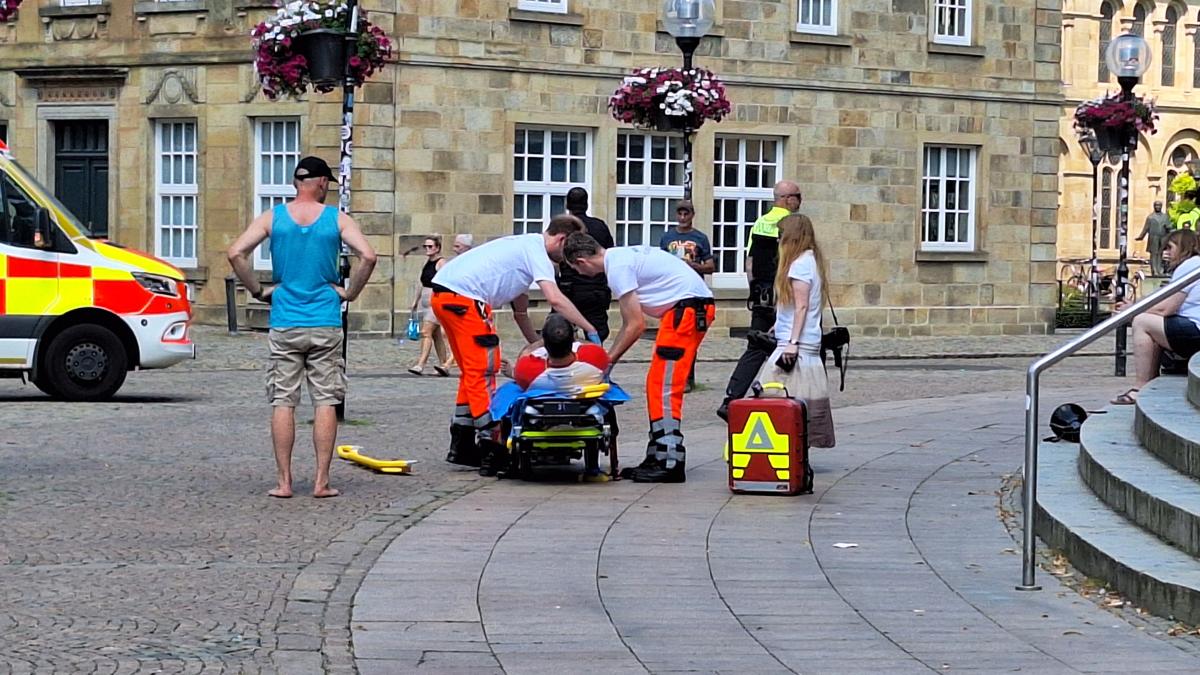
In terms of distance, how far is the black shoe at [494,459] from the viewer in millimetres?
12773

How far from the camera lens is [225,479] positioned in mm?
12586

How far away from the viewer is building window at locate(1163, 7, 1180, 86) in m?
59.3

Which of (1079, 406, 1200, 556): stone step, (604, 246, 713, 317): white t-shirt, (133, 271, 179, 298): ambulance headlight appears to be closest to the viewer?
(1079, 406, 1200, 556): stone step

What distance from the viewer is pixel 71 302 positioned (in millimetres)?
18219

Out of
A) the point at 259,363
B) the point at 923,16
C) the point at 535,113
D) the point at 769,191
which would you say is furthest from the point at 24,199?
the point at 923,16

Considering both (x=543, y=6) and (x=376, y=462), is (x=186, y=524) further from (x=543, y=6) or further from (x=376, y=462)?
(x=543, y=6)

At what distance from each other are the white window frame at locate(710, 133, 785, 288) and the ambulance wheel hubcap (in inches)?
579

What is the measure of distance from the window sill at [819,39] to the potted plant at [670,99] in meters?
6.93

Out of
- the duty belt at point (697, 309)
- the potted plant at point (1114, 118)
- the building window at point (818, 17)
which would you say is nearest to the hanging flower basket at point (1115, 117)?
the potted plant at point (1114, 118)

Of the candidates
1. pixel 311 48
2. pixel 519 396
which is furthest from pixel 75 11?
pixel 519 396

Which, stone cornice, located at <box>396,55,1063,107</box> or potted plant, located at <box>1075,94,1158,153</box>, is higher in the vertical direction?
stone cornice, located at <box>396,55,1063,107</box>

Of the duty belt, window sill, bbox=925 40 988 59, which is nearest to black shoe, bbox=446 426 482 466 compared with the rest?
the duty belt

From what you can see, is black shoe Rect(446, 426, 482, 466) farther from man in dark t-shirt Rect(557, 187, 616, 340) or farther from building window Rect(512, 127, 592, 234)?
building window Rect(512, 127, 592, 234)

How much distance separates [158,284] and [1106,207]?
42564mm
